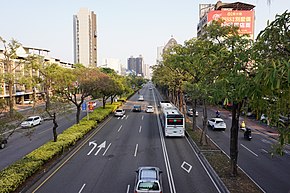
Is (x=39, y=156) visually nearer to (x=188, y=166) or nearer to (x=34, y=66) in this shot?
(x=188, y=166)

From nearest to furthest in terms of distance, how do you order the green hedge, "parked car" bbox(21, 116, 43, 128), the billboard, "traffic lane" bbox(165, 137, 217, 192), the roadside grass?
the green hedge, the roadside grass, "traffic lane" bbox(165, 137, 217, 192), "parked car" bbox(21, 116, 43, 128), the billboard

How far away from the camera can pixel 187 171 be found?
17078 millimetres

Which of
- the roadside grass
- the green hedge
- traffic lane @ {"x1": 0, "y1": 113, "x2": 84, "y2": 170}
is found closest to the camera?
the green hedge

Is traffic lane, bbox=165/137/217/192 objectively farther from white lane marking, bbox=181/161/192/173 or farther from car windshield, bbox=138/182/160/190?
car windshield, bbox=138/182/160/190

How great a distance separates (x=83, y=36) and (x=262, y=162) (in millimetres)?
146151

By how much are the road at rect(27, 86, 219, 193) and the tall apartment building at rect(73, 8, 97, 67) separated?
5043 inches

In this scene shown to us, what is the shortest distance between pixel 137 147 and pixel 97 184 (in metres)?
8.69

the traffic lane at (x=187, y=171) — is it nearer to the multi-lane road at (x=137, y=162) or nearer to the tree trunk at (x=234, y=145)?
the multi-lane road at (x=137, y=162)

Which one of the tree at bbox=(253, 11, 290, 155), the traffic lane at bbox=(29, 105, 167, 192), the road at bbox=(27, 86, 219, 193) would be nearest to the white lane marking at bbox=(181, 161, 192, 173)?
the road at bbox=(27, 86, 219, 193)

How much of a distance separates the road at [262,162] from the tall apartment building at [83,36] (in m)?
130

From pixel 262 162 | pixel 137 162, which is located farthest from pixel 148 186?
pixel 262 162

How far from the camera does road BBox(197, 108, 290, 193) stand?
15.0 metres

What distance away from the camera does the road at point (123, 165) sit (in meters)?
14.6

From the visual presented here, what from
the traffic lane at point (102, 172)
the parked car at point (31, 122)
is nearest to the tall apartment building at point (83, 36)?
the parked car at point (31, 122)
